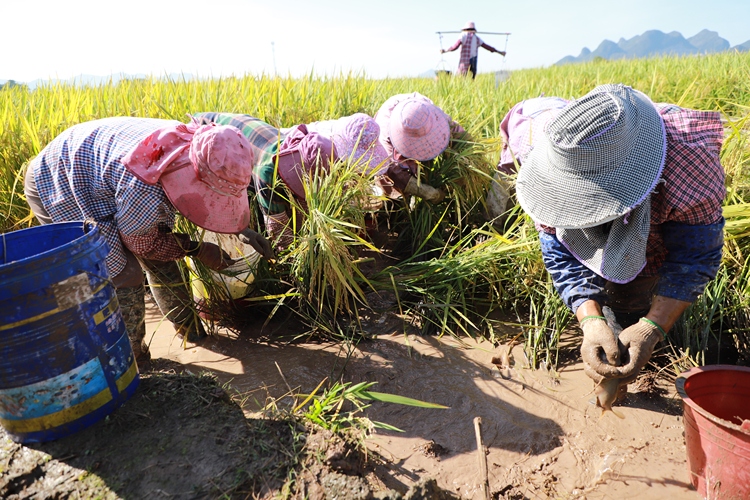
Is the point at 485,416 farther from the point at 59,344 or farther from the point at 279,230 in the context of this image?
the point at 59,344

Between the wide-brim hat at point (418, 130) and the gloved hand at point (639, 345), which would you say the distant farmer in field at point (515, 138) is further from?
the gloved hand at point (639, 345)

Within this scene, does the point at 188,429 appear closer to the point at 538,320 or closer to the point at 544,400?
the point at 544,400

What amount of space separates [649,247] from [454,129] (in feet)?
6.19

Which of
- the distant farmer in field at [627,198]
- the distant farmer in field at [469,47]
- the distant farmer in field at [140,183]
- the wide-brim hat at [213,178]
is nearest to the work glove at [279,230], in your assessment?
the distant farmer in field at [140,183]

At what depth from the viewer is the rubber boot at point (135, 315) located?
2.28m

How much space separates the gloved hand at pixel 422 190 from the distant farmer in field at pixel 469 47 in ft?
22.2

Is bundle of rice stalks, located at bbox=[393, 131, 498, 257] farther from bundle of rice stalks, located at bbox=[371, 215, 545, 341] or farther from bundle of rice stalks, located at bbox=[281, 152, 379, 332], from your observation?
bundle of rice stalks, located at bbox=[281, 152, 379, 332]

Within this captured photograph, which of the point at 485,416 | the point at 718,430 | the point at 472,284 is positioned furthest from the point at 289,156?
the point at 718,430

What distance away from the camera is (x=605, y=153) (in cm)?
148

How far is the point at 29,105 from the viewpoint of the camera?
3818mm

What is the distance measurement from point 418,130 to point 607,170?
1695mm

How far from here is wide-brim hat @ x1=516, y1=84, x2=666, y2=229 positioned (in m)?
1.46

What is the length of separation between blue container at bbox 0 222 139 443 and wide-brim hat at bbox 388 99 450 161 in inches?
76.4

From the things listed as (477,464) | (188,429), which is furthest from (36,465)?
(477,464)
